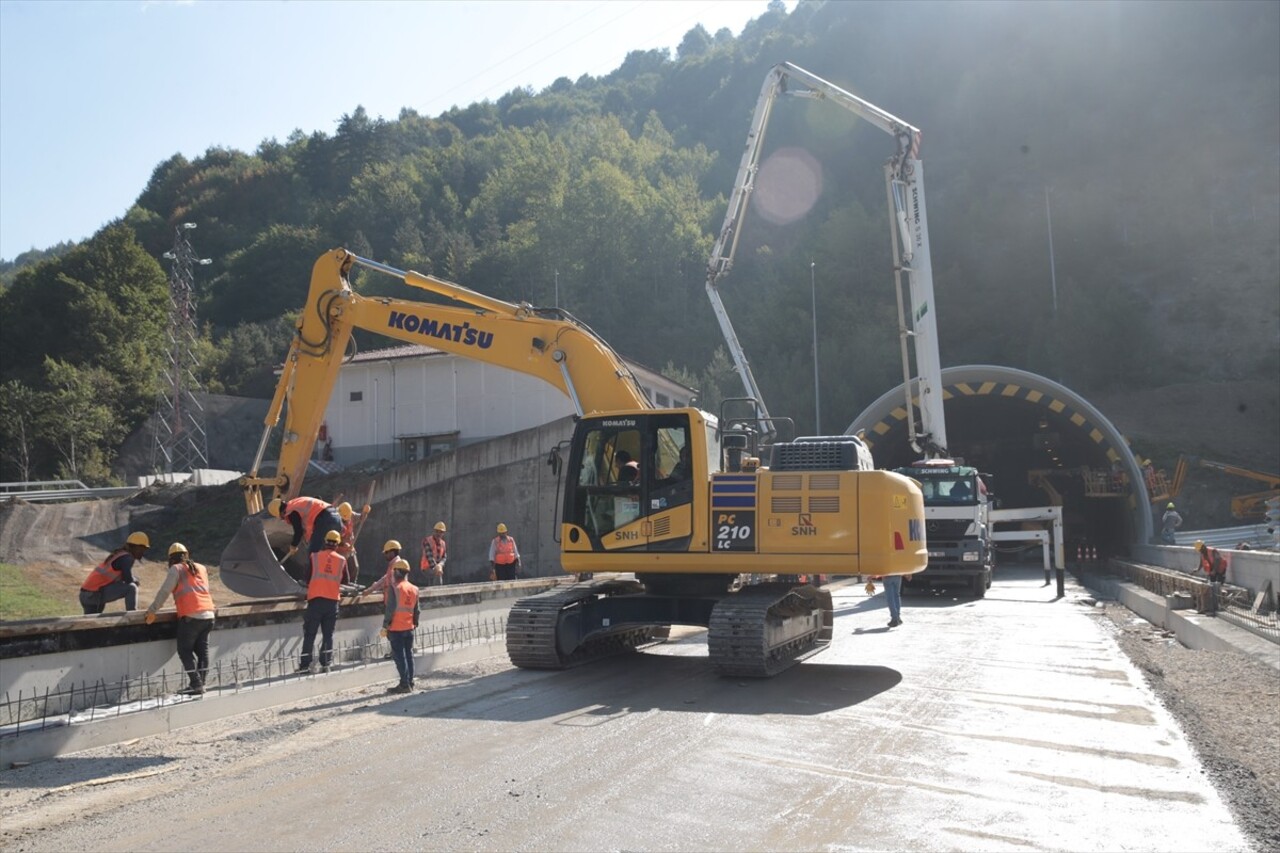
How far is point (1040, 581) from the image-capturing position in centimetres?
2944

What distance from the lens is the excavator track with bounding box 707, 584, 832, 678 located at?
1142 centimetres

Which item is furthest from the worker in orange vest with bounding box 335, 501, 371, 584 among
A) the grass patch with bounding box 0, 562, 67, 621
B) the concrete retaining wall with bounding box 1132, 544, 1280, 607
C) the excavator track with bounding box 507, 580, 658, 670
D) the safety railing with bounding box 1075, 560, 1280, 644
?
the concrete retaining wall with bounding box 1132, 544, 1280, 607

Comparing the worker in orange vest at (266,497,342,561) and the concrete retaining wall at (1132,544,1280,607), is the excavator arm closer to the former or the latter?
the worker in orange vest at (266,497,342,561)

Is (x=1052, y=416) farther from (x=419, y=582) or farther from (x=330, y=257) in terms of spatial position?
(x=330, y=257)

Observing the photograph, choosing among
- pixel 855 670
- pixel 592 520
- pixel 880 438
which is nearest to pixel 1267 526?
pixel 880 438

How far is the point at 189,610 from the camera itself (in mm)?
10633

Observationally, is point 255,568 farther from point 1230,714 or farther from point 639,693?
point 1230,714

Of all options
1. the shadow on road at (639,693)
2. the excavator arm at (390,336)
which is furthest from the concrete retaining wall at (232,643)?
the shadow on road at (639,693)

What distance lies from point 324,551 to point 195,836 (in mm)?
5814

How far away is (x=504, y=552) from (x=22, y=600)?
13.2 m

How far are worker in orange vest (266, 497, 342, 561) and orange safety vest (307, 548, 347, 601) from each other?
1.82m

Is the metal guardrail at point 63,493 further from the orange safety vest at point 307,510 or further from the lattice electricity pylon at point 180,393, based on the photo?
the orange safety vest at point 307,510

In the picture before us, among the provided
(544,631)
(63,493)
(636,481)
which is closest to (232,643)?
(544,631)

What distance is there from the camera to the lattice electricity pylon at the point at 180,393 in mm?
Result: 49594
